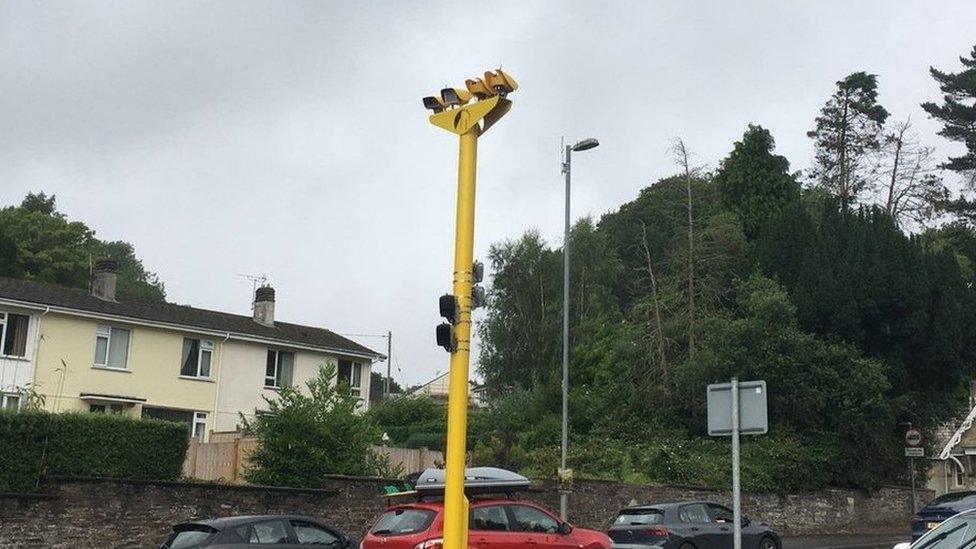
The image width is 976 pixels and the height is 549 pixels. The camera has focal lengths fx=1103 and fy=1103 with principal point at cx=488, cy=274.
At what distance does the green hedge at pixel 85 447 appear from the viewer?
20734 millimetres

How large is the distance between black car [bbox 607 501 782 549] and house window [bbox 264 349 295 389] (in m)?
25.6

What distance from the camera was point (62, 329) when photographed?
128 feet

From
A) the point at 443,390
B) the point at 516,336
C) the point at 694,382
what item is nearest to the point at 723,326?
the point at 694,382

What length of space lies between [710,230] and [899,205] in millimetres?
23297

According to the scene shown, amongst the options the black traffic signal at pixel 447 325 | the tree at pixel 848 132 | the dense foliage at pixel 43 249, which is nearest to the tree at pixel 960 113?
the tree at pixel 848 132

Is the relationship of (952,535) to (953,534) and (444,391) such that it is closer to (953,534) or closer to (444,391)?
(953,534)

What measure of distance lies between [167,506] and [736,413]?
44.4 feet

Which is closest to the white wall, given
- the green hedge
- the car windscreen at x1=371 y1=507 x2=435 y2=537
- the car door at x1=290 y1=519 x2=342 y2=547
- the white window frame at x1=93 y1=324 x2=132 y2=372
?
the white window frame at x1=93 y1=324 x2=132 y2=372

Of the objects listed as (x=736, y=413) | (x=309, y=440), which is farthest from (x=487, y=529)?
(x=309, y=440)

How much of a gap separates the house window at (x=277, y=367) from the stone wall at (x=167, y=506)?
19111 mm

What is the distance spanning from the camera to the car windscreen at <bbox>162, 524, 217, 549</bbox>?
16.5 metres

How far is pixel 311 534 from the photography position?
18.0 metres

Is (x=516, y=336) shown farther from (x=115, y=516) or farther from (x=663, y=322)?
(x=115, y=516)

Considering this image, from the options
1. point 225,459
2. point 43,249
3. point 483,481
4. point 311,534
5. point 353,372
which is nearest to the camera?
point 483,481
